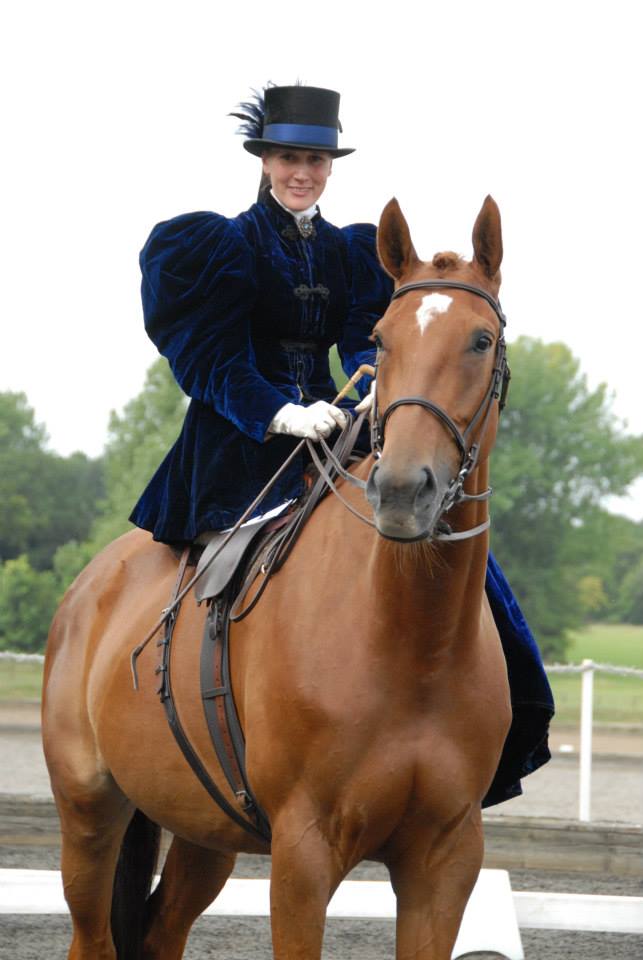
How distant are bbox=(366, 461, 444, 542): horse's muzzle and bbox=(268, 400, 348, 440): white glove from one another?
0.85 meters

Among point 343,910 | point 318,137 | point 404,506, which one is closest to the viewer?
point 404,506

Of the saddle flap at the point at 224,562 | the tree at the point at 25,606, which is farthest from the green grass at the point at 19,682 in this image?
the saddle flap at the point at 224,562

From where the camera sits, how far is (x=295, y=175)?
4121 mm

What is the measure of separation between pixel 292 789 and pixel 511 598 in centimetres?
101

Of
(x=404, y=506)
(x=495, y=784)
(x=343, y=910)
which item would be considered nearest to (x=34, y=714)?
(x=343, y=910)

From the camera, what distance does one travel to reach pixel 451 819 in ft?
10.9

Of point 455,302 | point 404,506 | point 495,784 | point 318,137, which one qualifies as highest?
point 318,137

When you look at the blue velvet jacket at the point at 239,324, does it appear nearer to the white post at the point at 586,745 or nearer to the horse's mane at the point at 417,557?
the horse's mane at the point at 417,557

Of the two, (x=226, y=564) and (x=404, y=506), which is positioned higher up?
(x=404, y=506)

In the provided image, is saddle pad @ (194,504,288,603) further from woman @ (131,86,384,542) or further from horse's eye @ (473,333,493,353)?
horse's eye @ (473,333,493,353)

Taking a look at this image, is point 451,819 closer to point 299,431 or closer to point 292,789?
point 292,789

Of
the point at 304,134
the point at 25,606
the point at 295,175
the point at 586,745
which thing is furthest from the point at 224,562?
the point at 25,606

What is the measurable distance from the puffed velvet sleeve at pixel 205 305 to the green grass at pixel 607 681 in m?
13.7

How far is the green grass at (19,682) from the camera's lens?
1955 cm
